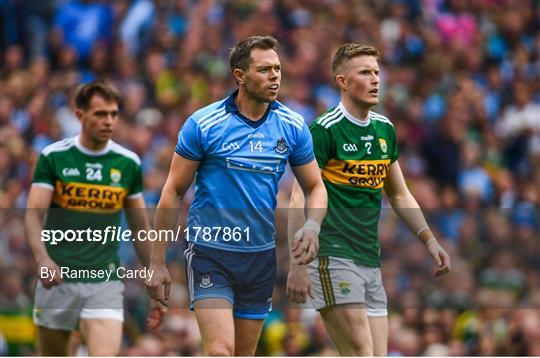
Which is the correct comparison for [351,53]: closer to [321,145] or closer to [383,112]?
[321,145]

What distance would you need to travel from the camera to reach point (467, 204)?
16.8 meters

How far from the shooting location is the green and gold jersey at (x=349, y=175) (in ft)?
34.3

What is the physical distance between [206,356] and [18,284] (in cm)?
429

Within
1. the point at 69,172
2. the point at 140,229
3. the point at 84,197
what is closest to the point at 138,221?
the point at 140,229

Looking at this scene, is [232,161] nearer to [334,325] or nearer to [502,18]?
[334,325]

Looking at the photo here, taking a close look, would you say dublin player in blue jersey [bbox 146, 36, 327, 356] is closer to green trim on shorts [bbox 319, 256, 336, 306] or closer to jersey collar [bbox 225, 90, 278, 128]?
jersey collar [bbox 225, 90, 278, 128]

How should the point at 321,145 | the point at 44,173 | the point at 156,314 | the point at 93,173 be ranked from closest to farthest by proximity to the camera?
the point at 321,145 → the point at 156,314 → the point at 44,173 → the point at 93,173

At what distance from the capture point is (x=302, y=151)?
995 cm

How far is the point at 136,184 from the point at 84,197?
396 millimetres

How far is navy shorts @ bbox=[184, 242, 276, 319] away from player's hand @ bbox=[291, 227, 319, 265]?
0.30m

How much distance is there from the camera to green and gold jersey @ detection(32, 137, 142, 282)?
441 inches

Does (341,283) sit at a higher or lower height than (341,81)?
lower

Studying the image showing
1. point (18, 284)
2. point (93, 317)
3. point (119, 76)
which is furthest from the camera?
point (119, 76)

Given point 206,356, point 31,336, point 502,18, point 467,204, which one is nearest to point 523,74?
point 502,18
